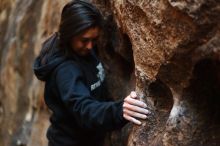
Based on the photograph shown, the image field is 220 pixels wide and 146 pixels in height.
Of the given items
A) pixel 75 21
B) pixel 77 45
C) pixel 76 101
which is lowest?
pixel 76 101

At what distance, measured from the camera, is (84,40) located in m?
1.98

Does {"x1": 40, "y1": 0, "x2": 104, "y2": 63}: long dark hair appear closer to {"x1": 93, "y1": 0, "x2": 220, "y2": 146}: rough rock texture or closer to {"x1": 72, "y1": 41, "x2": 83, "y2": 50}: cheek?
{"x1": 72, "y1": 41, "x2": 83, "y2": 50}: cheek

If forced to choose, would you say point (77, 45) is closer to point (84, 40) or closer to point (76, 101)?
point (84, 40)

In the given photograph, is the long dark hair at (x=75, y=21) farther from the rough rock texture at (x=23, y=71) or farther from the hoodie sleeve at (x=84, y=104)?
the rough rock texture at (x=23, y=71)

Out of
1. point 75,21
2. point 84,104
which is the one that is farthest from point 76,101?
point 75,21

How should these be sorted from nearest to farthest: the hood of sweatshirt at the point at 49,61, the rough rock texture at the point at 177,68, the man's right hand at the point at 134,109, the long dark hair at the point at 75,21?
the rough rock texture at the point at 177,68, the man's right hand at the point at 134,109, the long dark hair at the point at 75,21, the hood of sweatshirt at the point at 49,61

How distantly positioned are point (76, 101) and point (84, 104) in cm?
4

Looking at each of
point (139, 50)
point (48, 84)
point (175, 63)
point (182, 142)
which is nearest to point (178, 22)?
point (175, 63)

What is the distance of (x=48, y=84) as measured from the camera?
214 cm

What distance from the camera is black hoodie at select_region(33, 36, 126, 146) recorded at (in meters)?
1.80

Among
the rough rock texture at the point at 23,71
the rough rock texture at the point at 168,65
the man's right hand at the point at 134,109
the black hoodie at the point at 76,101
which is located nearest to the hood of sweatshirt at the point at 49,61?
the black hoodie at the point at 76,101

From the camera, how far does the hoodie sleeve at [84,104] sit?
1.78m

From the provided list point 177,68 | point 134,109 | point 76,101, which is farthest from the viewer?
point 76,101

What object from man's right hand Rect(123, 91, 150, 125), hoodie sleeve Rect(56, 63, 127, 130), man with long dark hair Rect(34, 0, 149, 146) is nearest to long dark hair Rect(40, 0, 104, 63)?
man with long dark hair Rect(34, 0, 149, 146)
